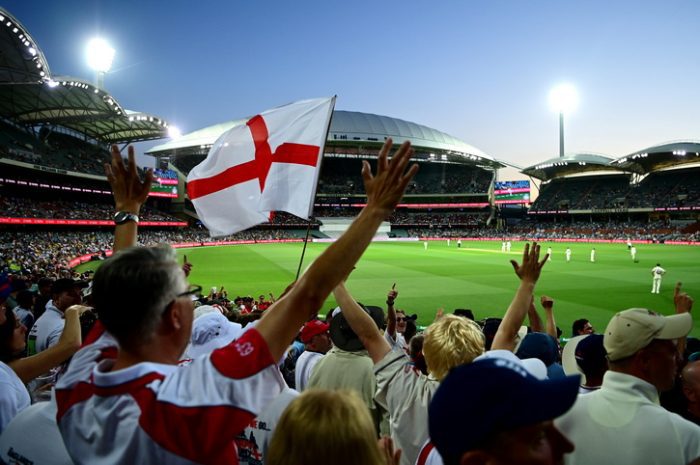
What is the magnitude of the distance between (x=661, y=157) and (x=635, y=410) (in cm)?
8907

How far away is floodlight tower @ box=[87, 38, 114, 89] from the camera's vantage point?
45.7 m

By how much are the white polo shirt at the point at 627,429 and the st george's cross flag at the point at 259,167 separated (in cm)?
393

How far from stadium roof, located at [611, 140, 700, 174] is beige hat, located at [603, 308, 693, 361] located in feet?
274

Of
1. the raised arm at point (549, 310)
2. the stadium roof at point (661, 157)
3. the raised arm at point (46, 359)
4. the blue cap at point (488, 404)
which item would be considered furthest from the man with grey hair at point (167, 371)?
the stadium roof at point (661, 157)

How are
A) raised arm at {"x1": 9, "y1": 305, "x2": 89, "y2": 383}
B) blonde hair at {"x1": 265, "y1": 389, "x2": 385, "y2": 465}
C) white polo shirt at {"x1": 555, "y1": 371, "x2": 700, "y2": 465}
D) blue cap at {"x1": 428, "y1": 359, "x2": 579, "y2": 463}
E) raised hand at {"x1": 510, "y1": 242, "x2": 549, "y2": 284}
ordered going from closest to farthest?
blonde hair at {"x1": 265, "y1": 389, "x2": 385, "y2": 465}, blue cap at {"x1": 428, "y1": 359, "x2": 579, "y2": 463}, white polo shirt at {"x1": 555, "y1": 371, "x2": 700, "y2": 465}, raised arm at {"x1": 9, "y1": 305, "x2": 89, "y2": 383}, raised hand at {"x1": 510, "y1": 242, "x2": 549, "y2": 284}

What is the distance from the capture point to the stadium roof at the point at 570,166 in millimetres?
80062

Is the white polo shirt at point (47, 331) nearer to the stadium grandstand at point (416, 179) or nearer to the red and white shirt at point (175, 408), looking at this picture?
the red and white shirt at point (175, 408)

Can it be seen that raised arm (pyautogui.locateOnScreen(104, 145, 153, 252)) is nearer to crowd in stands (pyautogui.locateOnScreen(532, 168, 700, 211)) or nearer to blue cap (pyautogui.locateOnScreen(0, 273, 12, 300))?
blue cap (pyautogui.locateOnScreen(0, 273, 12, 300))

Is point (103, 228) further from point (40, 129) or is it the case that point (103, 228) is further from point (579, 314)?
point (579, 314)

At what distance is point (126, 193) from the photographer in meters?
2.95

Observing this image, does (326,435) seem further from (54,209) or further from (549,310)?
(54,209)

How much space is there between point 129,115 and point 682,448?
59.8 m

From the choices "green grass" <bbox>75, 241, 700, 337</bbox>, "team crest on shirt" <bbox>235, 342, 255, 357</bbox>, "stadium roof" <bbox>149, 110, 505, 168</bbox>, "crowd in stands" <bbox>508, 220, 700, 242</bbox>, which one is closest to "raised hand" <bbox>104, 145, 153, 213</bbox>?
"team crest on shirt" <bbox>235, 342, 255, 357</bbox>

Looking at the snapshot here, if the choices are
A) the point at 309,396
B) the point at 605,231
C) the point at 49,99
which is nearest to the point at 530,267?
the point at 309,396
